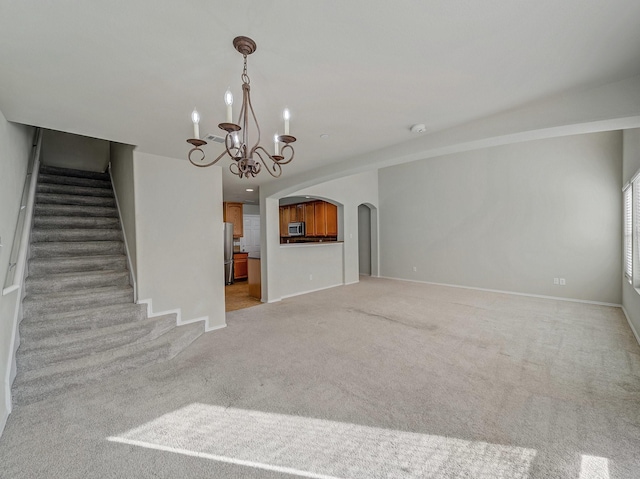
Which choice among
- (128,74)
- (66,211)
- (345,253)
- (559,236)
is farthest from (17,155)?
(559,236)

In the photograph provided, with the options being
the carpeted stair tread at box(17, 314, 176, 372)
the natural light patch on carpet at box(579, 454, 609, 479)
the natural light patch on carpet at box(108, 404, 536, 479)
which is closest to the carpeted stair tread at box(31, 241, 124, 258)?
the carpeted stair tread at box(17, 314, 176, 372)

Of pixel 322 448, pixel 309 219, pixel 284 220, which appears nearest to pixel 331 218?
pixel 309 219

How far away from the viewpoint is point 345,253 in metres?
6.84

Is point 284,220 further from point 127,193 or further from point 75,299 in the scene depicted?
point 75,299

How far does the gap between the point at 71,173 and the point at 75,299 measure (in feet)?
8.54

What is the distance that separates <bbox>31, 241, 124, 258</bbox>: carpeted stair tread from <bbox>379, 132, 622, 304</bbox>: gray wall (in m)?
6.19

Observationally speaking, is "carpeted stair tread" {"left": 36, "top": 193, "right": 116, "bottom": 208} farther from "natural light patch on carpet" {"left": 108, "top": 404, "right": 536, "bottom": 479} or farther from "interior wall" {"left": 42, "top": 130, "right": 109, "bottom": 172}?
"natural light patch on carpet" {"left": 108, "top": 404, "right": 536, "bottom": 479}

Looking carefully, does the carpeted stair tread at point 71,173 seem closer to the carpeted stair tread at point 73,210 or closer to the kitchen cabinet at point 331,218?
the carpeted stair tread at point 73,210

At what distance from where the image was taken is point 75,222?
3.57 meters

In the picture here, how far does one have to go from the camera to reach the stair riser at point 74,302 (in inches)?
104

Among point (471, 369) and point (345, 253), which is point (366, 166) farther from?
point (345, 253)

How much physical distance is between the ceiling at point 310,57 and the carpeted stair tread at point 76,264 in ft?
5.31

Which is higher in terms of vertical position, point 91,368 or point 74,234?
point 74,234

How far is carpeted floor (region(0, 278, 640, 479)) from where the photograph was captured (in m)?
1.55
